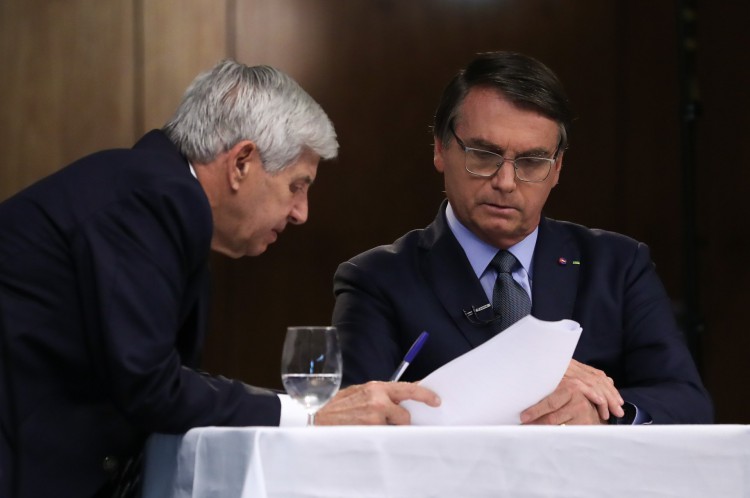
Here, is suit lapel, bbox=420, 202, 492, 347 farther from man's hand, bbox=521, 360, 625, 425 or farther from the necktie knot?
man's hand, bbox=521, 360, 625, 425

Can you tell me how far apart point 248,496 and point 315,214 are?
290 centimetres

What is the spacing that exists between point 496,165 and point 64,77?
230 centimetres

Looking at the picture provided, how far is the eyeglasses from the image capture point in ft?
8.22

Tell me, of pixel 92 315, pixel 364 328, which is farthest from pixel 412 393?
pixel 364 328

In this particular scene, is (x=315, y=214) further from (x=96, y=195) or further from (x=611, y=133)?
(x=96, y=195)

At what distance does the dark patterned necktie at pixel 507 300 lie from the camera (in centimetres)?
247

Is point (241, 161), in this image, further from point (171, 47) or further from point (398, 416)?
point (171, 47)

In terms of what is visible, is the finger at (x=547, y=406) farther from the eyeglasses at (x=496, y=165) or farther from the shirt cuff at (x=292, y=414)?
the eyeglasses at (x=496, y=165)

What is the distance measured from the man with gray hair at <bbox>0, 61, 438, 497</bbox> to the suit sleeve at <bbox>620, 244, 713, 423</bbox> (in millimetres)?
688

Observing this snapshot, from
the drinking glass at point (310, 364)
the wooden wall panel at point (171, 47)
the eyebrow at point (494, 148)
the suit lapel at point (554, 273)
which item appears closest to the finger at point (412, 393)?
the drinking glass at point (310, 364)

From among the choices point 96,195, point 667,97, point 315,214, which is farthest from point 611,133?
point 96,195

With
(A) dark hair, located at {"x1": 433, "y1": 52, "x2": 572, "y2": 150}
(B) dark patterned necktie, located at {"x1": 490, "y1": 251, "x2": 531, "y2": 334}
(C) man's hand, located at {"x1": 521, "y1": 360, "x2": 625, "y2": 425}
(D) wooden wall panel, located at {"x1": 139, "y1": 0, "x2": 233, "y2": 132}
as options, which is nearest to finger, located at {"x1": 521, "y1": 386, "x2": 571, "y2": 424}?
(C) man's hand, located at {"x1": 521, "y1": 360, "x2": 625, "y2": 425}

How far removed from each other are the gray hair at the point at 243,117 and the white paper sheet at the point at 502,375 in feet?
1.77

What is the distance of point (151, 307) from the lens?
1753 millimetres
